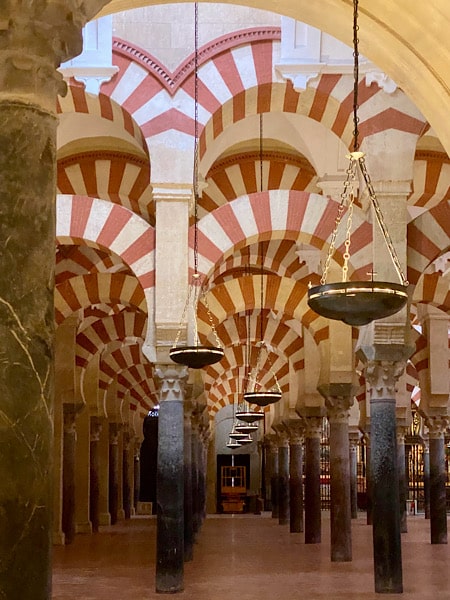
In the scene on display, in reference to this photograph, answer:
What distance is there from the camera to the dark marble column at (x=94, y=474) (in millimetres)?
17703

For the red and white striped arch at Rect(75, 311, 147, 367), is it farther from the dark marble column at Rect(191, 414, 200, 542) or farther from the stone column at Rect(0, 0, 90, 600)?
the stone column at Rect(0, 0, 90, 600)

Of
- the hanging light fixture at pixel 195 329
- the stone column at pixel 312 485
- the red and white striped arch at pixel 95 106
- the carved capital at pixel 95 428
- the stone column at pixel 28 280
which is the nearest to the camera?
the stone column at pixel 28 280

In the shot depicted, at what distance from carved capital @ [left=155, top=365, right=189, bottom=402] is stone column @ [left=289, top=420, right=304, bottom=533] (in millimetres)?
7814

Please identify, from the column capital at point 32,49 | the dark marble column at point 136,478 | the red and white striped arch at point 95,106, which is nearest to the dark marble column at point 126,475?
the dark marble column at point 136,478

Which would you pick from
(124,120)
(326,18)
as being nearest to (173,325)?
(124,120)

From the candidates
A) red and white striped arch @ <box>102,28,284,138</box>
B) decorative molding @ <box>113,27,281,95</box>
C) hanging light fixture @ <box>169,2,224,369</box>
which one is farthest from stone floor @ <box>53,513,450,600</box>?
decorative molding @ <box>113,27,281,95</box>

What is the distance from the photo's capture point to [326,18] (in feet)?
17.8

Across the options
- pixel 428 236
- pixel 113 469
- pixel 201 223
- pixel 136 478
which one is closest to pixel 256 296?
pixel 428 236

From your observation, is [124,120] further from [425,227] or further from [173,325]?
[425,227]

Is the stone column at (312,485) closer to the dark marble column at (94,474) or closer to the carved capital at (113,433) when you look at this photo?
the dark marble column at (94,474)

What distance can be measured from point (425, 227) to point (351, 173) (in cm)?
416

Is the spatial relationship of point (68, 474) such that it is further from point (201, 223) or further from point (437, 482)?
point (201, 223)

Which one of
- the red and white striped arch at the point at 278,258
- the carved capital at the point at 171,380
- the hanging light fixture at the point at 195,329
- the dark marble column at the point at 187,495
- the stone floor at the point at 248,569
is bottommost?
the stone floor at the point at 248,569

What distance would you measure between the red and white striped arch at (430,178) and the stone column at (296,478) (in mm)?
6827
